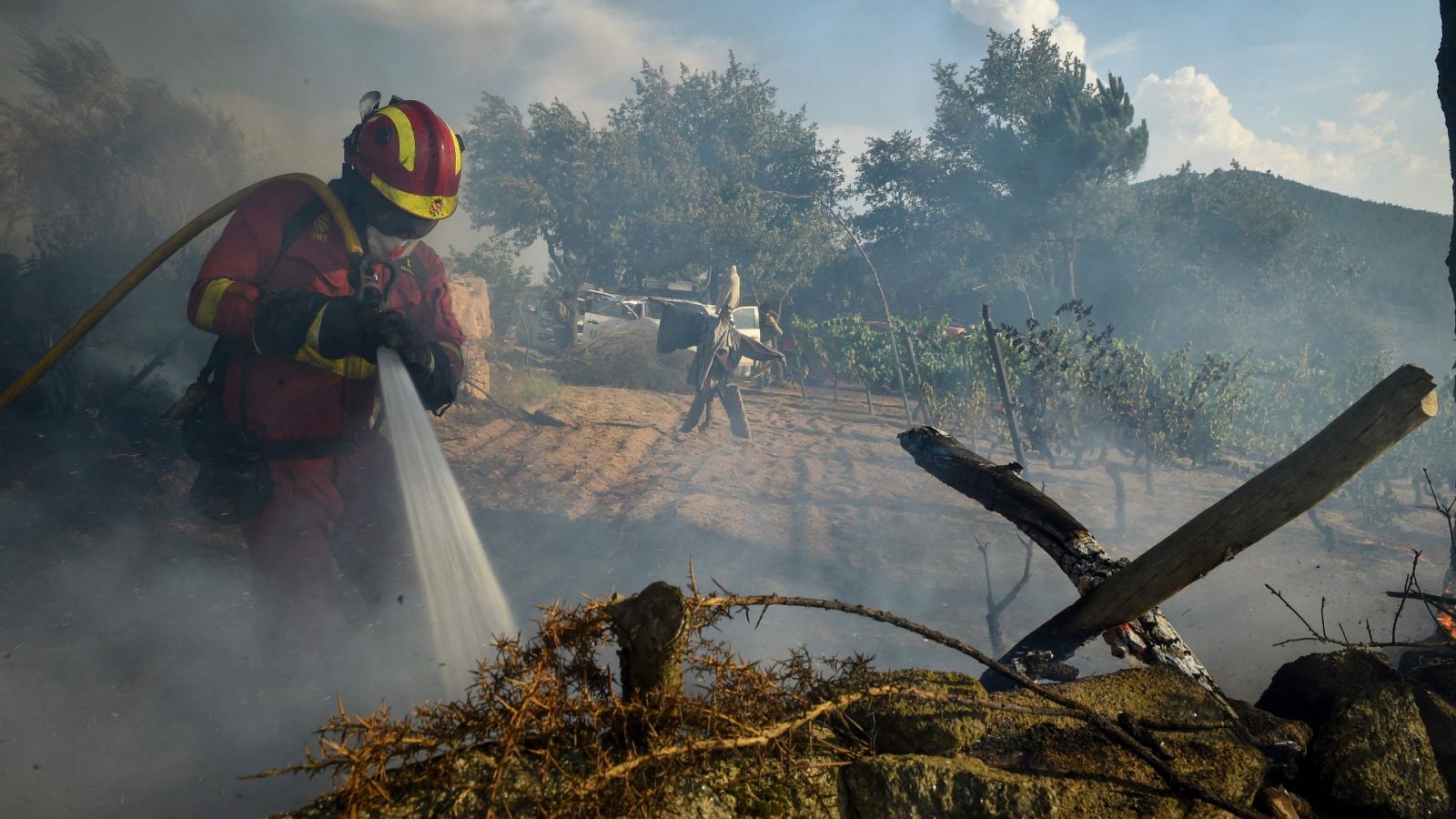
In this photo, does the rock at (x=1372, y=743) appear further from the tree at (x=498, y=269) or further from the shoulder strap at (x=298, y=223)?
the tree at (x=498, y=269)

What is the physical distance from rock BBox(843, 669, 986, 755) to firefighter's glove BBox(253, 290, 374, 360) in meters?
3.16

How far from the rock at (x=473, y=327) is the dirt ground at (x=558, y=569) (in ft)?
3.62

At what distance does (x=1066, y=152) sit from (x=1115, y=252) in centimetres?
493

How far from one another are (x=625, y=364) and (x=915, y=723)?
16760 millimetres

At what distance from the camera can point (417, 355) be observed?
368 cm

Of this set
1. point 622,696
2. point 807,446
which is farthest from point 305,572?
point 807,446

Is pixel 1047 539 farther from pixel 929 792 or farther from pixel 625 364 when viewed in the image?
pixel 625 364

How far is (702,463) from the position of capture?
1195cm

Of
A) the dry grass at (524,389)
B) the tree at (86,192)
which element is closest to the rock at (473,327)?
the dry grass at (524,389)

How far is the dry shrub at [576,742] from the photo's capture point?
1065 millimetres

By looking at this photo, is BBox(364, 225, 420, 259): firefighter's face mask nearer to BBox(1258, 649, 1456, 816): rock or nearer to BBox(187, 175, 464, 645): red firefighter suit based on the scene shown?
BBox(187, 175, 464, 645): red firefighter suit

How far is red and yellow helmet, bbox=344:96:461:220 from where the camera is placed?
401 centimetres

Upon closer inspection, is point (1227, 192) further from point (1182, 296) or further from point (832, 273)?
point (832, 273)

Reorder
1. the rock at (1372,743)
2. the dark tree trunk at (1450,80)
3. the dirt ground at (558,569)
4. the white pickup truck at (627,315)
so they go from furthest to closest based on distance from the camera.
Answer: the white pickup truck at (627,315) → the dirt ground at (558,569) → the dark tree trunk at (1450,80) → the rock at (1372,743)
